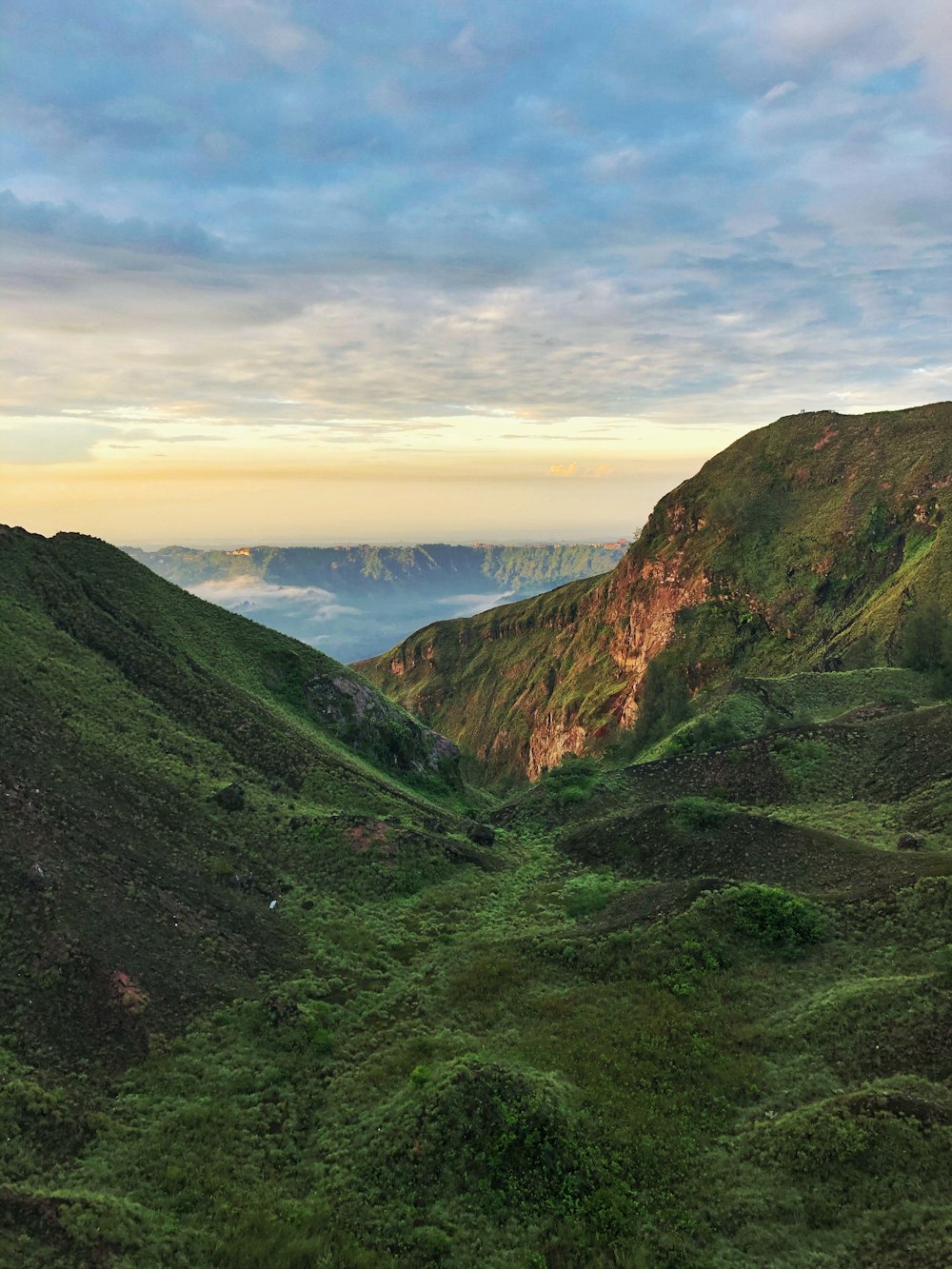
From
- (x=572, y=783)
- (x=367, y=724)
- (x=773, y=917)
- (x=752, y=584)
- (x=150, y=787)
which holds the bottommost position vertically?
(x=572, y=783)

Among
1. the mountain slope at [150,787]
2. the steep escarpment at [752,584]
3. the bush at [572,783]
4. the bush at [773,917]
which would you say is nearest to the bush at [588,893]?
the bush at [773,917]

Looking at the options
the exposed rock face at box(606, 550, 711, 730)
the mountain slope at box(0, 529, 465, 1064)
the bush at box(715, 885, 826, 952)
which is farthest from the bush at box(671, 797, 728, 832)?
the exposed rock face at box(606, 550, 711, 730)

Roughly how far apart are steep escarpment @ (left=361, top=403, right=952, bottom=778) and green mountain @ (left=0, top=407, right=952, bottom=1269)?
154 feet

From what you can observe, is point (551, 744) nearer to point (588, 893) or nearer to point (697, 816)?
point (697, 816)

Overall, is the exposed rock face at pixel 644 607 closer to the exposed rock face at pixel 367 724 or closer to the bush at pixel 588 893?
the exposed rock face at pixel 367 724

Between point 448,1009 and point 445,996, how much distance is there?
895 mm

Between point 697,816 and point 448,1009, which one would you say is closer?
point 448,1009

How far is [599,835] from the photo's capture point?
40156mm

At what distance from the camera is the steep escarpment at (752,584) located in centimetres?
8694

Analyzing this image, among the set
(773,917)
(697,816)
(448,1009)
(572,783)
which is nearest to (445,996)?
(448,1009)

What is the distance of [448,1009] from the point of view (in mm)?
25141

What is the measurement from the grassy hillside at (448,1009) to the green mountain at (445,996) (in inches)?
4.3

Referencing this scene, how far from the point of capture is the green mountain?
51.2 feet

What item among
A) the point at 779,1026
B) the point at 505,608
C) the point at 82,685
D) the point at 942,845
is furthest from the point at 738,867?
the point at 505,608
